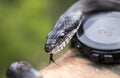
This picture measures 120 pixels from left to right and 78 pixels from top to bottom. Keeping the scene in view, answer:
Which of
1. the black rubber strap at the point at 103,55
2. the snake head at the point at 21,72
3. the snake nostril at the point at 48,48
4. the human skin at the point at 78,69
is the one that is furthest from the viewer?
the snake nostril at the point at 48,48

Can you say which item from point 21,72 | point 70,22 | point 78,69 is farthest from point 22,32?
point 21,72

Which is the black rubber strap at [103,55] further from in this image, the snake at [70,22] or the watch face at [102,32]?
the snake at [70,22]

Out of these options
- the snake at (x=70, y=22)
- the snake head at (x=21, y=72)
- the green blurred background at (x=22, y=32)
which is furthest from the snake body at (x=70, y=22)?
the green blurred background at (x=22, y=32)

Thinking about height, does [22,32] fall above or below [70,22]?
below

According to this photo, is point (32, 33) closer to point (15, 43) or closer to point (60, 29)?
point (15, 43)

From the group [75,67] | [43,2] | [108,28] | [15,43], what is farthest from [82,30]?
[43,2]

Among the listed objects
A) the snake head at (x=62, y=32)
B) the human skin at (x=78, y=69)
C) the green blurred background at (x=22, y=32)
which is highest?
the snake head at (x=62, y=32)

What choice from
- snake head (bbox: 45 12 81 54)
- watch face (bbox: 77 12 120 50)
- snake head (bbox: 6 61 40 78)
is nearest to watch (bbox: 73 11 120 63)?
watch face (bbox: 77 12 120 50)

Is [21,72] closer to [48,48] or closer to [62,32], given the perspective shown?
[48,48]
